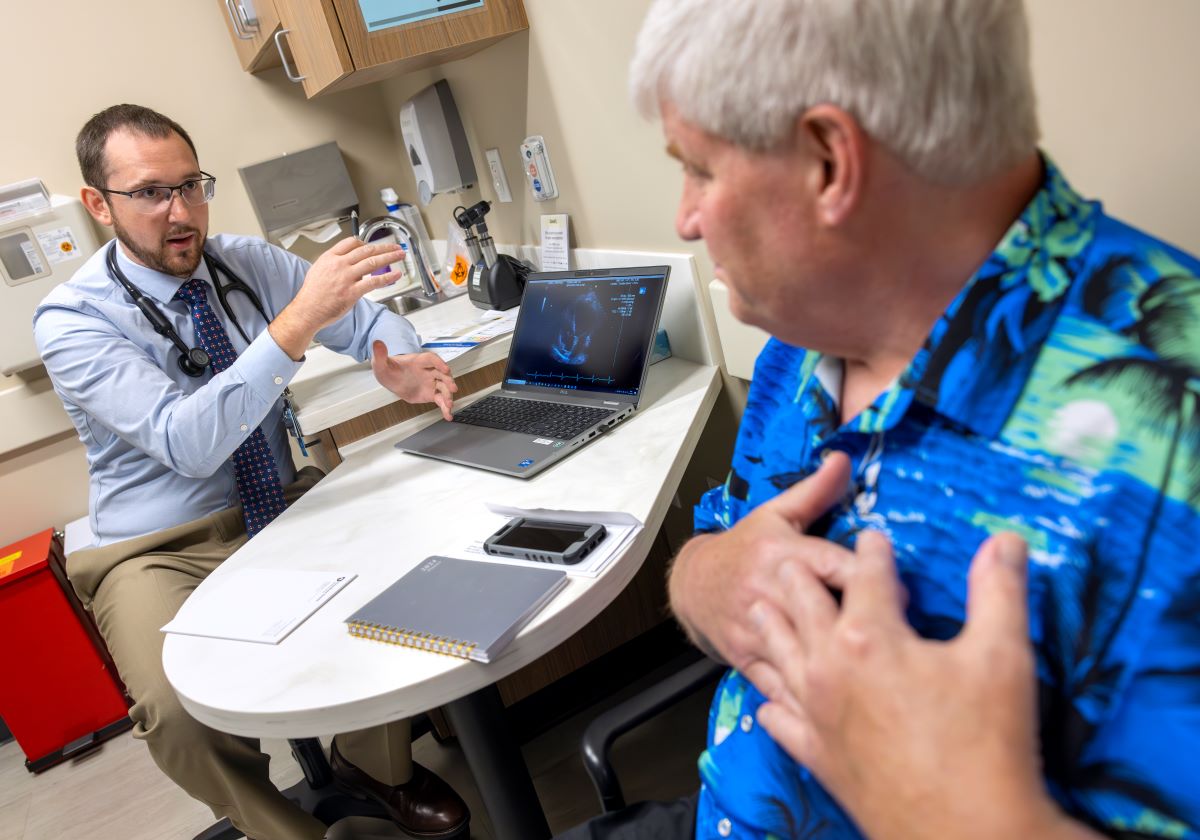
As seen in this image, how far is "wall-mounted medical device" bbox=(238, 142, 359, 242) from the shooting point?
3072 millimetres

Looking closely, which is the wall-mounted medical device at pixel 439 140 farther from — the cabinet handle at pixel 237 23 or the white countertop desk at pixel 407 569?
the white countertop desk at pixel 407 569

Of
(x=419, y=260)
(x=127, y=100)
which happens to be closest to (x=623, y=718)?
(x=419, y=260)

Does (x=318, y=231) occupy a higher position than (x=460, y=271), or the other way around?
(x=318, y=231)

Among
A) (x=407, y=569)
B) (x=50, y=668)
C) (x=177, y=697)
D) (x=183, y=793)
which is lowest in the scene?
(x=183, y=793)

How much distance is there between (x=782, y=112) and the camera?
0.61 m

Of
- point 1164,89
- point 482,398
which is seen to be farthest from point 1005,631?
point 482,398

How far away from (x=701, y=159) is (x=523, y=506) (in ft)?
2.36

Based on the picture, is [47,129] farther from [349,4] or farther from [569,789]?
[569,789]

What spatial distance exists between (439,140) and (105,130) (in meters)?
0.92

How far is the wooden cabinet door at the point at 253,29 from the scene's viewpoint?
2.37m

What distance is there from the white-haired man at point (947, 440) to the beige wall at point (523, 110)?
24cm

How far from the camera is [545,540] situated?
1123 mm

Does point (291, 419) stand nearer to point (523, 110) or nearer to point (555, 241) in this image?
point (555, 241)

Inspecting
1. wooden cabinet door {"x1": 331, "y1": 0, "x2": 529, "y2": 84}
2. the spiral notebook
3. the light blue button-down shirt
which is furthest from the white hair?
wooden cabinet door {"x1": 331, "y1": 0, "x2": 529, "y2": 84}
